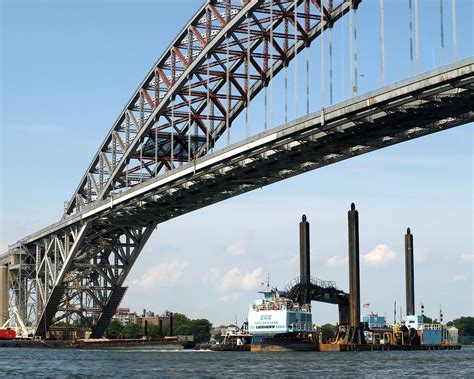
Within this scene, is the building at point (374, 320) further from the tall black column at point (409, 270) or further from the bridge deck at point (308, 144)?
the bridge deck at point (308, 144)

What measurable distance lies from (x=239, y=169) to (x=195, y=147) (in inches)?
604

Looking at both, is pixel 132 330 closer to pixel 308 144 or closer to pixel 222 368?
pixel 308 144

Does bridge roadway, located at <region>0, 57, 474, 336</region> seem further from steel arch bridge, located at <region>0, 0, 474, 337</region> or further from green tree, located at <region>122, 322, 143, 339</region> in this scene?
green tree, located at <region>122, 322, 143, 339</region>

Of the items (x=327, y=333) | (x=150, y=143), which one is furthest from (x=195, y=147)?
(x=327, y=333)

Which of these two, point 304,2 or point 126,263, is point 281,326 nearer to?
point 126,263

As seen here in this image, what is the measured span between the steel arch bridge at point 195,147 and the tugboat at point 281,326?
10782 mm

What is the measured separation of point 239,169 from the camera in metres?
73.6

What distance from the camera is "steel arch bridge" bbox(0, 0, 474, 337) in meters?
60.6

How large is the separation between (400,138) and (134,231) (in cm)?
3855

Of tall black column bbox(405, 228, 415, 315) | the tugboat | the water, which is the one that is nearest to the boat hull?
the tugboat

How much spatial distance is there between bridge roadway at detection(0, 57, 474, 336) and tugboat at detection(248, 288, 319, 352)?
10.8 metres

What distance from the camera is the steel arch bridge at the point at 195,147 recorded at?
6059 cm

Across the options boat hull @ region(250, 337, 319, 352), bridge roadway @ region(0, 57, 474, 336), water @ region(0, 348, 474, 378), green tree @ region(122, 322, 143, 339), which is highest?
bridge roadway @ region(0, 57, 474, 336)

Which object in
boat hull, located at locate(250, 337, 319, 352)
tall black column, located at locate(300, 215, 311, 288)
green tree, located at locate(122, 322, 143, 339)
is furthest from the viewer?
green tree, located at locate(122, 322, 143, 339)
